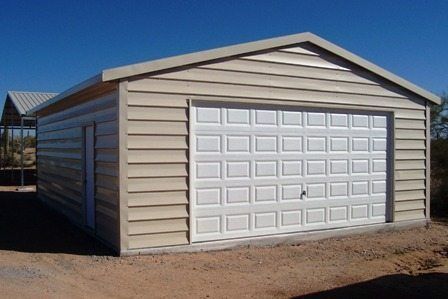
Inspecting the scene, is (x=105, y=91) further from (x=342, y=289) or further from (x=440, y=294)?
(x=440, y=294)

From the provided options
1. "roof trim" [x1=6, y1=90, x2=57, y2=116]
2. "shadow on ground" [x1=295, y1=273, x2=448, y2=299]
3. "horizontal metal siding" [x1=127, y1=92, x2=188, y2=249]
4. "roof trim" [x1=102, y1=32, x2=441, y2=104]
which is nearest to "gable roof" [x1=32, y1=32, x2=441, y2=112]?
"roof trim" [x1=102, y1=32, x2=441, y2=104]

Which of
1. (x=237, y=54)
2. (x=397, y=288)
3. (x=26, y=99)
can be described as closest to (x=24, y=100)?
(x=26, y=99)

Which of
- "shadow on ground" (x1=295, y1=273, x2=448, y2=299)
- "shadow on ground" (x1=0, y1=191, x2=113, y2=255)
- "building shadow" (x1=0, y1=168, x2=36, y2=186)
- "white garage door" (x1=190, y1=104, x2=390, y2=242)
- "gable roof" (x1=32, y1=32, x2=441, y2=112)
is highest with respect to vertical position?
"gable roof" (x1=32, y1=32, x2=441, y2=112)

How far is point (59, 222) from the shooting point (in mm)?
11844

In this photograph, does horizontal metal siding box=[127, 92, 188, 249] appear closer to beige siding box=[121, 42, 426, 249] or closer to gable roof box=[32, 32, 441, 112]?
beige siding box=[121, 42, 426, 249]

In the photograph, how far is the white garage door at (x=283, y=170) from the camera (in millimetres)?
9055

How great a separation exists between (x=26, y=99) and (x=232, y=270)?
644 inches

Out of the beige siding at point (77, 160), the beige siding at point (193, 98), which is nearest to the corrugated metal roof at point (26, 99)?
the beige siding at point (77, 160)

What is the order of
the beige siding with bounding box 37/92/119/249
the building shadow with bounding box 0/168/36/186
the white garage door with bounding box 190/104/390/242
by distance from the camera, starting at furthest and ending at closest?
the building shadow with bounding box 0/168/36/186 → the white garage door with bounding box 190/104/390/242 → the beige siding with bounding box 37/92/119/249

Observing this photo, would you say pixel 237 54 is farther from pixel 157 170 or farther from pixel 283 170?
pixel 157 170

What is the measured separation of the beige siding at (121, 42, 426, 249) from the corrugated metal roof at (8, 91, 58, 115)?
12.2 m

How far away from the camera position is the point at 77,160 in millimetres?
11211

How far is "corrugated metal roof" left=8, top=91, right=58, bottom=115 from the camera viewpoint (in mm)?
19766

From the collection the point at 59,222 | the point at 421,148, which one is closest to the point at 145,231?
the point at 59,222
